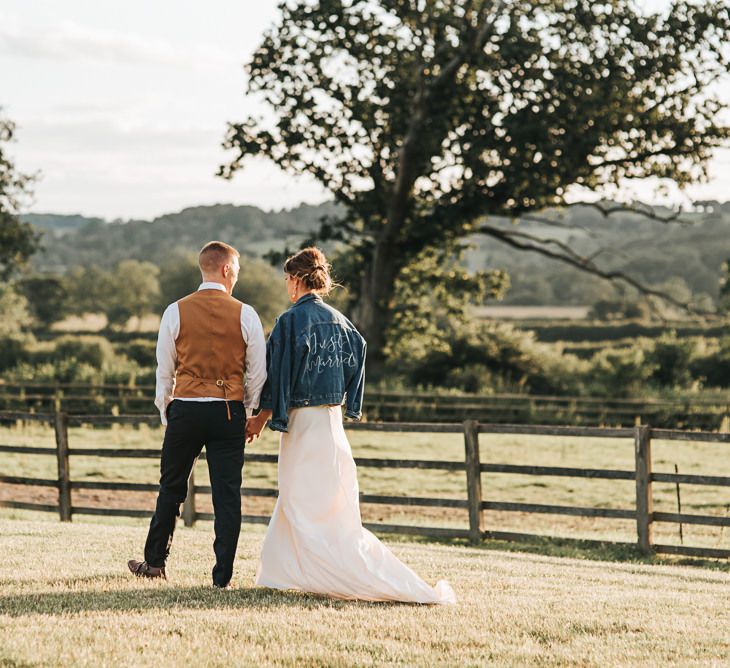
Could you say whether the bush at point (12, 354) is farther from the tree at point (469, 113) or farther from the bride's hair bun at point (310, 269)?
the bride's hair bun at point (310, 269)

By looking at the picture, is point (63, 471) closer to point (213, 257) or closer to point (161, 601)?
point (213, 257)

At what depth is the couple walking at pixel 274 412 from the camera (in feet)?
20.7

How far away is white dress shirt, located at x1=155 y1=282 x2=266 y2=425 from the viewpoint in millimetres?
6348

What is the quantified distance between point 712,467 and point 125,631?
1830cm

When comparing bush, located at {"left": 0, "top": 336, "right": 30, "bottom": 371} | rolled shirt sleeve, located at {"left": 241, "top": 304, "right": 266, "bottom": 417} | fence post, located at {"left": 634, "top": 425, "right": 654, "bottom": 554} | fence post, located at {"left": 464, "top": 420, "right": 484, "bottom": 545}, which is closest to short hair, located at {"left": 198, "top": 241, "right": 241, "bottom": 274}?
rolled shirt sleeve, located at {"left": 241, "top": 304, "right": 266, "bottom": 417}

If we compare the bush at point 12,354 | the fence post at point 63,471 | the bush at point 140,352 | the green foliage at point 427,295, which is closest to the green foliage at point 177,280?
the bush at point 140,352

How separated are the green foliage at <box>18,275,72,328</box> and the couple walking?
8252 centimetres

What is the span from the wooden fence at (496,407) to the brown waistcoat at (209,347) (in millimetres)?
20969

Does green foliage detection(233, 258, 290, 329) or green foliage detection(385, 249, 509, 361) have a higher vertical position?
green foliage detection(233, 258, 290, 329)

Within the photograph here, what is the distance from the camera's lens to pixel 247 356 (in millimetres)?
6457

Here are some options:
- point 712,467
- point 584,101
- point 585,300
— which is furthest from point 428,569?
point 585,300

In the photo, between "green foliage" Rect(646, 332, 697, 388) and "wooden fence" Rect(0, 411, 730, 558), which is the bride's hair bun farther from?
"green foliage" Rect(646, 332, 697, 388)

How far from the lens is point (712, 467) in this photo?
21.6 meters

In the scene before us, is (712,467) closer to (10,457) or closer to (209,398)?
(10,457)
